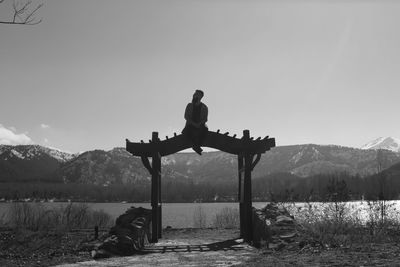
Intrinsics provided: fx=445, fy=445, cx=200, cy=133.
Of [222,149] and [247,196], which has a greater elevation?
[222,149]

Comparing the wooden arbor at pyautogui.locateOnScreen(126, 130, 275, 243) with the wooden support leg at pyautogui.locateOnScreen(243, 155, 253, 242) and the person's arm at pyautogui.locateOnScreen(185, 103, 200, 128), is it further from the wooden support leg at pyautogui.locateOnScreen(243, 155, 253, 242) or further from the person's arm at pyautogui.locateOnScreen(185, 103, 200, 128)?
the person's arm at pyautogui.locateOnScreen(185, 103, 200, 128)

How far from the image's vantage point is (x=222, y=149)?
51.9 feet

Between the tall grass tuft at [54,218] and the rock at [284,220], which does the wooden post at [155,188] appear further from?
the tall grass tuft at [54,218]

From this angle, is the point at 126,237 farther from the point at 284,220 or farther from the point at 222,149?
the point at 222,149

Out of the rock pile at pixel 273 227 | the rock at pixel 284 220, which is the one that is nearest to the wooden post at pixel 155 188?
the rock pile at pixel 273 227

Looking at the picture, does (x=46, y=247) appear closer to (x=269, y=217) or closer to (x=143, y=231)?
(x=143, y=231)

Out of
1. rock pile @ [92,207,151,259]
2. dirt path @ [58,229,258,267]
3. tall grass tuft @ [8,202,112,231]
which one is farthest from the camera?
tall grass tuft @ [8,202,112,231]

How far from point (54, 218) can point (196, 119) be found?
1406cm

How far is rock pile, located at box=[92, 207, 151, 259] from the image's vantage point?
11998 mm

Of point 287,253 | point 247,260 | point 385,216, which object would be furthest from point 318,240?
point 385,216

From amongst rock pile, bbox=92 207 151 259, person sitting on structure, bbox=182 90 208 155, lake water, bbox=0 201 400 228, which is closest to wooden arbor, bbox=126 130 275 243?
person sitting on structure, bbox=182 90 208 155

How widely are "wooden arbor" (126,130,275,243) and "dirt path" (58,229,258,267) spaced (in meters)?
0.88

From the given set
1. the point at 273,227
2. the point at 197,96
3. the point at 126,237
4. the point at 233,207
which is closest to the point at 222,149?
the point at 197,96

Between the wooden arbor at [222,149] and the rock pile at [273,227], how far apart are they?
1.99 feet
